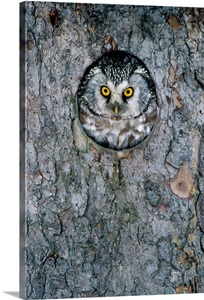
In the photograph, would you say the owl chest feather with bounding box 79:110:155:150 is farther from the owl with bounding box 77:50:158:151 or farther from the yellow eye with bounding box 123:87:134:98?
the yellow eye with bounding box 123:87:134:98

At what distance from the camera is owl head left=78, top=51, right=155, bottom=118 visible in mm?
7219

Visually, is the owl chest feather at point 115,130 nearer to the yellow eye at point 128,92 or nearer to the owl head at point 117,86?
the owl head at point 117,86

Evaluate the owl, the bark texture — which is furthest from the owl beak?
the bark texture

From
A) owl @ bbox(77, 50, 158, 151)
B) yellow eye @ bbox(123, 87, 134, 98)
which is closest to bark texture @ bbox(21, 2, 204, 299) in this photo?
owl @ bbox(77, 50, 158, 151)

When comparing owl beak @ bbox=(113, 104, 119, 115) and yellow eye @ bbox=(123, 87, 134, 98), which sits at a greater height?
yellow eye @ bbox=(123, 87, 134, 98)

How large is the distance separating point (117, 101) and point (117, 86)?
95 mm

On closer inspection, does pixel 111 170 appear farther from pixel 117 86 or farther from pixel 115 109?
pixel 117 86

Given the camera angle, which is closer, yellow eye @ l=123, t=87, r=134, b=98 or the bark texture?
the bark texture

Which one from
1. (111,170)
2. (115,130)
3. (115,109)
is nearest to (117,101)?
(115,109)

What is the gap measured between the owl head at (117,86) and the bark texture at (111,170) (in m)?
0.06

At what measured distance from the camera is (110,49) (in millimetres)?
7258

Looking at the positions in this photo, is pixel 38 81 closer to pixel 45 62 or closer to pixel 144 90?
pixel 45 62

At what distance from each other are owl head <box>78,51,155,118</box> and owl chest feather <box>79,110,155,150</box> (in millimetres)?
46

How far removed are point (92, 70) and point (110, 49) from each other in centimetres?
19
